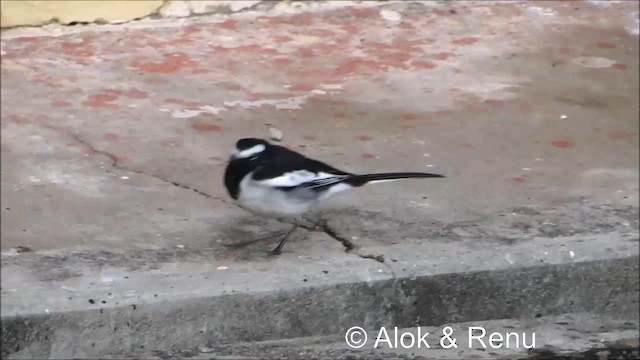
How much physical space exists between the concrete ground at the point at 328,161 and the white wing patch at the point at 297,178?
0.91 feet

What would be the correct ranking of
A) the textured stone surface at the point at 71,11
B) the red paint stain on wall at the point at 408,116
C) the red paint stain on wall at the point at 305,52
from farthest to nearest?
the textured stone surface at the point at 71,11 < the red paint stain on wall at the point at 305,52 < the red paint stain on wall at the point at 408,116

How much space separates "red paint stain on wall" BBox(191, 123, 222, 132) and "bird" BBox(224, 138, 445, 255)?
1.29 metres

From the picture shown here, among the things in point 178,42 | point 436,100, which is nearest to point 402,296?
point 436,100

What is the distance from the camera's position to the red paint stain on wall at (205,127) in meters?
5.29

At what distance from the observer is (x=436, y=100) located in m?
5.67

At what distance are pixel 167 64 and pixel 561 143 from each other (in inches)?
89.5

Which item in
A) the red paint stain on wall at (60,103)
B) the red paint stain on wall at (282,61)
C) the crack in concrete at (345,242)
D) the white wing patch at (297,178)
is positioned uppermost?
the white wing patch at (297,178)

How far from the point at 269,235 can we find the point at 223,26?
112 inches

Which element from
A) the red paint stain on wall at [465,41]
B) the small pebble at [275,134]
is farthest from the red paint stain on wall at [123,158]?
the red paint stain on wall at [465,41]

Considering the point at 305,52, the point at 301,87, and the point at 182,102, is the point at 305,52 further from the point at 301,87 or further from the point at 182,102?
the point at 182,102

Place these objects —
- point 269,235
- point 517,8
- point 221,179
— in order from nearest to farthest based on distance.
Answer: point 269,235 → point 221,179 → point 517,8

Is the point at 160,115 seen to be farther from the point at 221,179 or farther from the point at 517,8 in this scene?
the point at 517,8

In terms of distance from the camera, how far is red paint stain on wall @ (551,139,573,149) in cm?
507

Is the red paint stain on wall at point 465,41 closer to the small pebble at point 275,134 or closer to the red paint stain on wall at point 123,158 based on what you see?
the small pebble at point 275,134
